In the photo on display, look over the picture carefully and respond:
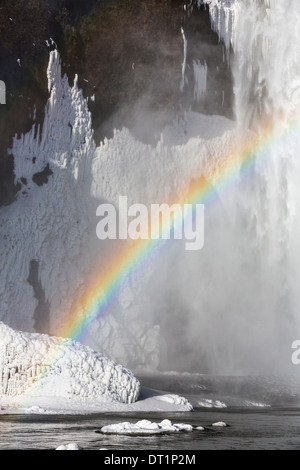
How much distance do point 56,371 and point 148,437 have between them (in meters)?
7.67

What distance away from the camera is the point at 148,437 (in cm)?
1619

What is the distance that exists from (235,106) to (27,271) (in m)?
17.0

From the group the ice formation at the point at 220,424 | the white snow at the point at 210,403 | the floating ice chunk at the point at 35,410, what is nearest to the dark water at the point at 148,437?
the ice formation at the point at 220,424

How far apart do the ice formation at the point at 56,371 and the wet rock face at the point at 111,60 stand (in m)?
12.4

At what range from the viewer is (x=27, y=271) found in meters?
35.0

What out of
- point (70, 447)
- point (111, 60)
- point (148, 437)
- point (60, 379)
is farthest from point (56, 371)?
point (111, 60)

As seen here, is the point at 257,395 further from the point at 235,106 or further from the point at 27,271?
the point at 235,106

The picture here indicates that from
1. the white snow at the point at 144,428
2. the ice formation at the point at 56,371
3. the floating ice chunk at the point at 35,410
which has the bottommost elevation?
the floating ice chunk at the point at 35,410

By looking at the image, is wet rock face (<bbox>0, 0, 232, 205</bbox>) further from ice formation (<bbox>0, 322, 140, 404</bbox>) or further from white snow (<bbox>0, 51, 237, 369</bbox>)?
ice formation (<bbox>0, 322, 140, 404</bbox>)

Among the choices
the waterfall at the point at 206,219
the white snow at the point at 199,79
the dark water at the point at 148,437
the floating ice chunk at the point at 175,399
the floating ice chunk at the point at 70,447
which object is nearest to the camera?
the floating ice chunk at the point at 70,447

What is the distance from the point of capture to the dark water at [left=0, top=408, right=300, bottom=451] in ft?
48.9

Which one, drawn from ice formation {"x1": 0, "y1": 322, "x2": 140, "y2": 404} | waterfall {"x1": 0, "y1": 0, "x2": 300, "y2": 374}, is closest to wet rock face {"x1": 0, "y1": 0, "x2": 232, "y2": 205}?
waterfall {"x1": 0, "y1": 0, "x2": 300, "y2": 374}

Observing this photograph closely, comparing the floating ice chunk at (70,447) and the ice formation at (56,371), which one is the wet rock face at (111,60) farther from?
the floating ice chunk at (70,447)

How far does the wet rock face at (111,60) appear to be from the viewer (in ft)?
115
